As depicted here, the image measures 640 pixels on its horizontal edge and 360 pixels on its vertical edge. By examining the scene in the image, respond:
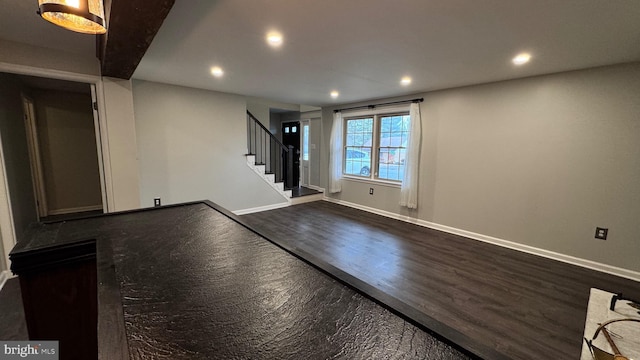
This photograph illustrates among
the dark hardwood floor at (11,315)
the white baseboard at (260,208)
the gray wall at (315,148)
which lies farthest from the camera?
the gray wall at (315,148)

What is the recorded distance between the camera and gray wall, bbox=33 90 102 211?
441cm

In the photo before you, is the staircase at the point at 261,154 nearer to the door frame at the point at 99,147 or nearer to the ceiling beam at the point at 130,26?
the door frame at the point at 99,147

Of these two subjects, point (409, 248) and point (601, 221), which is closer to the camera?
point (601, 221)

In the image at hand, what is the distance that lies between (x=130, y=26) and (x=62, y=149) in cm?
456

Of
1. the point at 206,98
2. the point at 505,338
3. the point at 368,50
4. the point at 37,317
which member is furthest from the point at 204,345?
the point at 206,98

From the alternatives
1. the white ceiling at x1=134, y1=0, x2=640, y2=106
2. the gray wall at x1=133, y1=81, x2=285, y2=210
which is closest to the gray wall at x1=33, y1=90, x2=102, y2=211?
the gray wall at x1=133, y1=81, x2=285, y2=210

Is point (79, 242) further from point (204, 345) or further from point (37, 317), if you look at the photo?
point (204, 345)

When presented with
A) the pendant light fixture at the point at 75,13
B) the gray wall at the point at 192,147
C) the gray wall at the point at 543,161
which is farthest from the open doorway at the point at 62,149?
the gray wall at the point at 543,161

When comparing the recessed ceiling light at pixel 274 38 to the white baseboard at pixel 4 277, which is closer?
the recessed ceiling light at pixel 274 38

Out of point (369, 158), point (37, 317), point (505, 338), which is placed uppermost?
point (369, 158)

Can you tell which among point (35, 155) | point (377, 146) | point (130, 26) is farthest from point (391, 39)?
point (35, 155)

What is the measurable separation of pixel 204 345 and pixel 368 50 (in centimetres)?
261

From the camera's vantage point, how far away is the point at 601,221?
2.90 metres

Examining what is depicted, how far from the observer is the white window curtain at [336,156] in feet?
18.9
